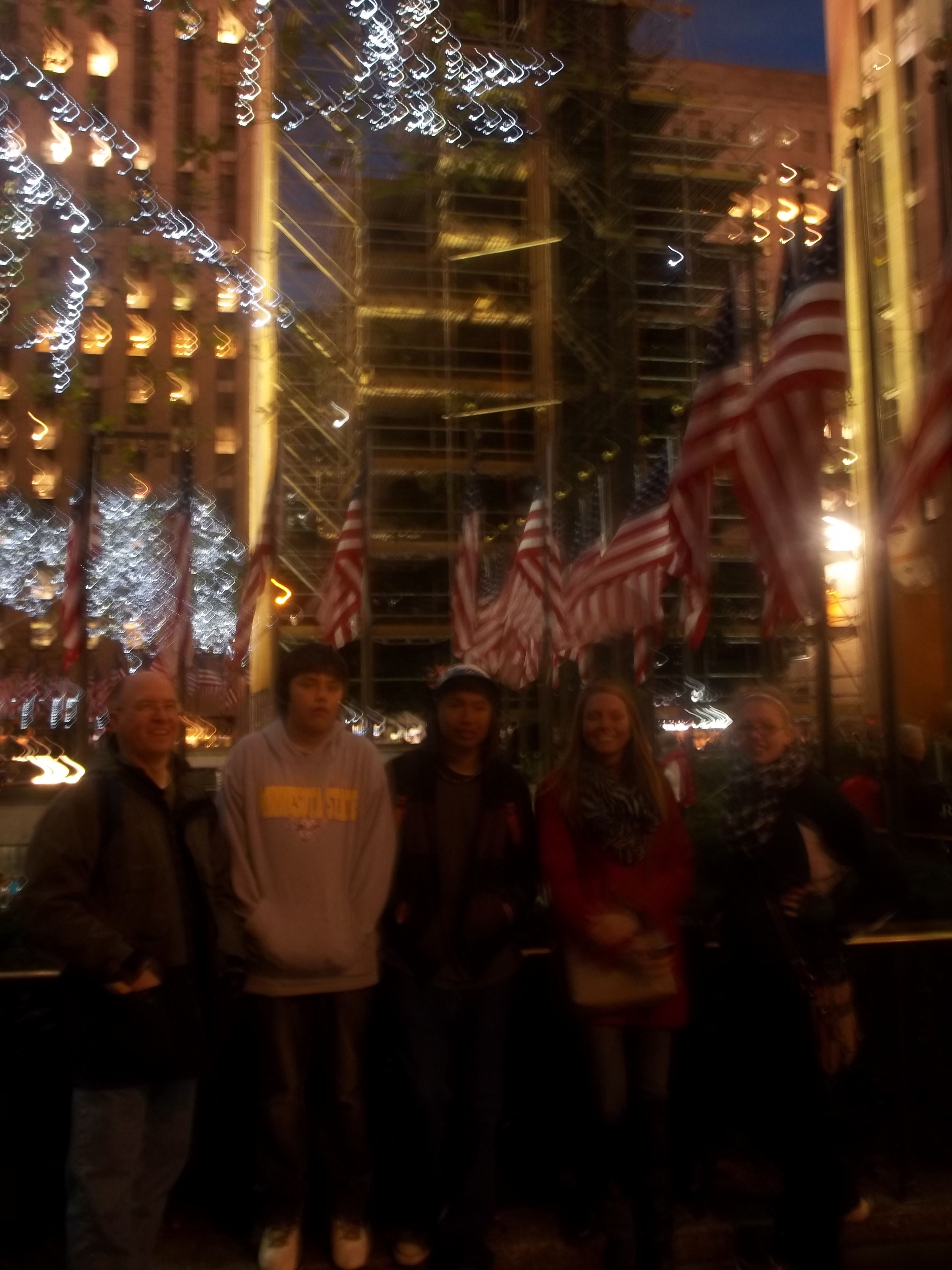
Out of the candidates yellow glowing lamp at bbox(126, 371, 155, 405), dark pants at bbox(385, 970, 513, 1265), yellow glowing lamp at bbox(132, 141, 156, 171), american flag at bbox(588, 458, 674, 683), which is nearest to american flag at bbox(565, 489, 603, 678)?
american flag at bbox(588, 458, 674, 683)

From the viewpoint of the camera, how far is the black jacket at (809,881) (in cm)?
455

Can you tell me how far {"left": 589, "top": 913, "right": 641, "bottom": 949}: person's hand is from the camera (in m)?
4.39

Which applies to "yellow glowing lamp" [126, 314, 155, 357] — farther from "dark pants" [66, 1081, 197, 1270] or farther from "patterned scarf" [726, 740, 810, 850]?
"dark pants" [66, 1081, 197, 1270]

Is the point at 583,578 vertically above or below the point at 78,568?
below

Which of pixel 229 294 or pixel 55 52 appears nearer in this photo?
pixel 55 52

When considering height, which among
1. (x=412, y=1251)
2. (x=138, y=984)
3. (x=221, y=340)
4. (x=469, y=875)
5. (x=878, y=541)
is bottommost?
(x=412, y=1251)

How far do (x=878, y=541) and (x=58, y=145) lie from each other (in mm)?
12813

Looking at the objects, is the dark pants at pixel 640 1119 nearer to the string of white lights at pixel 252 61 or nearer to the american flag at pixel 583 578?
the american flag at pixel 583 578

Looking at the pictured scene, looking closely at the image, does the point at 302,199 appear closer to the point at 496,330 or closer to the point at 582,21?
the point at 496,330

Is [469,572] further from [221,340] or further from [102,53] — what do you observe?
[102,53]

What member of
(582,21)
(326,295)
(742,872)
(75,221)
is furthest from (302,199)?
(742,872)

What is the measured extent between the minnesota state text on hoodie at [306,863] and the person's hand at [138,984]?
22.5 inches

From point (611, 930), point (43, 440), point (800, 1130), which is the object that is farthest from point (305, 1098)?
point (43, 440)

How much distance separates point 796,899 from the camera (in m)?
4.59
